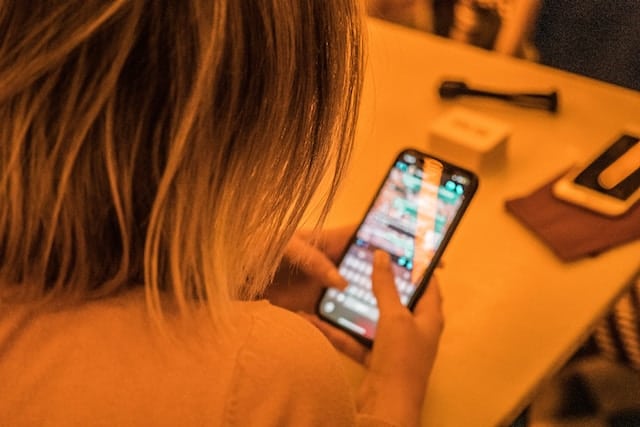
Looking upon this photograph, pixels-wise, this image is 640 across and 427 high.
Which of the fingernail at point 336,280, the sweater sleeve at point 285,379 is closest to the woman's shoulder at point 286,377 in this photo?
the sweater sleeve at point 285,379

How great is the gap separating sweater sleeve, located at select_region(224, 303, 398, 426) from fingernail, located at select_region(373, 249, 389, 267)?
0.76ft

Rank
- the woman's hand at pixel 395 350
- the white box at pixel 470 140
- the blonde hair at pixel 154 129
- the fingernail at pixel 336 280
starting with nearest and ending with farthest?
the blonde hair at pixel 154 129 → the woman's hand at pixel 395 350 → the fingernail at pixel 336 280 → the white box at pixel 470 140

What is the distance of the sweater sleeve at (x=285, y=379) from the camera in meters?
0.43

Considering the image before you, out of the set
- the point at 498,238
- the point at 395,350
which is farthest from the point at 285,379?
the point at 498,238

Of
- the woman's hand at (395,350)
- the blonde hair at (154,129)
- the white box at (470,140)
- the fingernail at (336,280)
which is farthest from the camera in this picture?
the white box at (470,140)

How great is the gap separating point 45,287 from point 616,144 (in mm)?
666

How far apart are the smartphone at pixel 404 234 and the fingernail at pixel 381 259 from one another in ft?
0.06

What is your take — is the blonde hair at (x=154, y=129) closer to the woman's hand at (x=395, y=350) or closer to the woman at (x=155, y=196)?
the woman at (x=155, y=196)

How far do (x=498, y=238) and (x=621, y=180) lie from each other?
15 centimetres

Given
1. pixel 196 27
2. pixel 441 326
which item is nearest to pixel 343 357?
pixel 441 326

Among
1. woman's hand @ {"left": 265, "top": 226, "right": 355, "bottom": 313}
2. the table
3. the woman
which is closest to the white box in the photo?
the table

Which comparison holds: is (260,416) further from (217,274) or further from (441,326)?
(441,326)

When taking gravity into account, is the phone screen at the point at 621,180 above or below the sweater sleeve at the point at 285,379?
above

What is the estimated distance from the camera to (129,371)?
41cm
